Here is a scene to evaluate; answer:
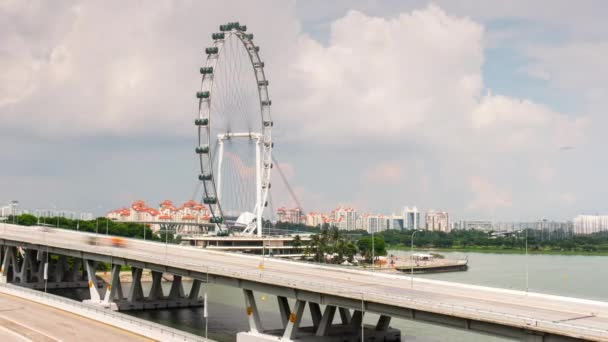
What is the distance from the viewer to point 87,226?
175 metres

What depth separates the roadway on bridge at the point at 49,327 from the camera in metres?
49.8

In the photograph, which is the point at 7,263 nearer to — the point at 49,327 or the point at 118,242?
the point at 118,242

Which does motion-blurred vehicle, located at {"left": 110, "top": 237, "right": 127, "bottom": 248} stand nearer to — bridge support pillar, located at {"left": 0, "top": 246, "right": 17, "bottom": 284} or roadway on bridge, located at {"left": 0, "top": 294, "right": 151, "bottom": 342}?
bridge support pillar, located at {"left": 0, "top": 246, "right": 17, "bottom": 284}

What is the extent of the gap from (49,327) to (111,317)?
510cm

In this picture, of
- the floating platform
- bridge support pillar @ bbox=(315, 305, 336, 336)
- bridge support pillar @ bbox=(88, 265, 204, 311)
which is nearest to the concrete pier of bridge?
bridge support pillar @ bbox=(88, 265, 204, 311)

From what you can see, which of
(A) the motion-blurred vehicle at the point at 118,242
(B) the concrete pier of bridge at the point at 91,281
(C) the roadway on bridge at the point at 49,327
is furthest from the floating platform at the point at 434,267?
(C) the roadway on bridge at the point at 49,327

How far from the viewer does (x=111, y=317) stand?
56.8 metres

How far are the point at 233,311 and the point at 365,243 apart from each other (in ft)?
334

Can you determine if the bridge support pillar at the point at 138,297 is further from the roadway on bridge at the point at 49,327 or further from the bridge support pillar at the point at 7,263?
the bridge support pillar at the point at 7,263

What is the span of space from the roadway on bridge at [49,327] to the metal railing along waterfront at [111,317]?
0.75 metres

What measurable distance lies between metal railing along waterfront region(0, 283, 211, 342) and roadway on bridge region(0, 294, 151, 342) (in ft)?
2.45

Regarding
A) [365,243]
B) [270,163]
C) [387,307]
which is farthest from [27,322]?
[365,243]

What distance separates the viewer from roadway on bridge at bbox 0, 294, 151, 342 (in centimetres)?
4981

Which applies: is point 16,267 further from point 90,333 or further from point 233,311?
point 90,333
